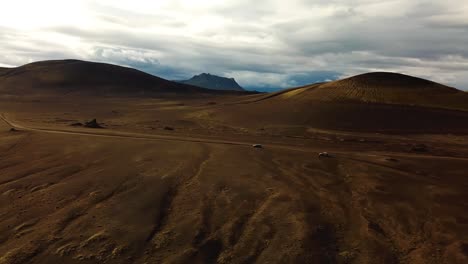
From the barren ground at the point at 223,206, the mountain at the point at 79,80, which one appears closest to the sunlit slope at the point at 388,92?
the barren ground at the point at 223,206

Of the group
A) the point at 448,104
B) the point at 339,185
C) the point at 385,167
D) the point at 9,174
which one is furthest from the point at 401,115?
the point at 9,174

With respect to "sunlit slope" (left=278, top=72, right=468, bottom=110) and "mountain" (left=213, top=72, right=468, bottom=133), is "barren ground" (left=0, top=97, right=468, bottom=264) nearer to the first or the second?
"mountain" (left=213, top=72, right=468, bottom=133)

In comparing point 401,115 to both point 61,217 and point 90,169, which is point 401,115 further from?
point 61,217

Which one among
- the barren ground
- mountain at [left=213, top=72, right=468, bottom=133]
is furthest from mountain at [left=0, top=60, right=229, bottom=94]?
the barren ground

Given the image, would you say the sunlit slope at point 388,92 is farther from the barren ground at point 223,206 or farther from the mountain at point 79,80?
the mountain at point 79,80

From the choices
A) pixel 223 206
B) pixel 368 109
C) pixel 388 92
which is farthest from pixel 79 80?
pixel 223 206

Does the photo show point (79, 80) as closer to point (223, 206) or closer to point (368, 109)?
point (368, 109)
